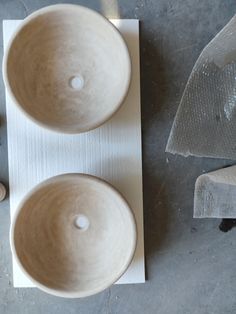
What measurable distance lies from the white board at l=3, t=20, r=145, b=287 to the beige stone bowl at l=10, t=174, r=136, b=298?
0.06 m

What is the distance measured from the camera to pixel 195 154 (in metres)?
0.96

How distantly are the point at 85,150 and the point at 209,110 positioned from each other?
245 mm

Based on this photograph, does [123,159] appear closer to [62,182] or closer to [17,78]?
[62,182]

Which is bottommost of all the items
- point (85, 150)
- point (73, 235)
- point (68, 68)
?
point (73, 235)

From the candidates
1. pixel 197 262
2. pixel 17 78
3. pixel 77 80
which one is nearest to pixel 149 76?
pixel 77 80

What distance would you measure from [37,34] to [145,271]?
0.48 m

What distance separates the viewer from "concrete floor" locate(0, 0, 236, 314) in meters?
0.96

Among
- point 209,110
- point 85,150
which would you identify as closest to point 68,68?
point 85,150

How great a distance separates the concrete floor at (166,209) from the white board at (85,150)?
17mm

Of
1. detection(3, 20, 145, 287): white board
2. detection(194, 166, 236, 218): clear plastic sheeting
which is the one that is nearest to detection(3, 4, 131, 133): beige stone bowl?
detection(3, 20, 145, 287): white board

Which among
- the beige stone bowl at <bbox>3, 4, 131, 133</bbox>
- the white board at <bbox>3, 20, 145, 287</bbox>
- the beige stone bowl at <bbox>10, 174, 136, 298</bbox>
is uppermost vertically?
the beige stone bowl at <bbox>3, 4, 131, 133</bbox>

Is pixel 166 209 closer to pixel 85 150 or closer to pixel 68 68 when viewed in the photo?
pixel 85 150

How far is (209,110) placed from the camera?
951 millimetres

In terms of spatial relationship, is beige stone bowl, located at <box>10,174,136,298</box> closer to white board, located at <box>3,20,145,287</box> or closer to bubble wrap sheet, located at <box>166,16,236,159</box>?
white board, located at <box>3,20,145,287</box>
